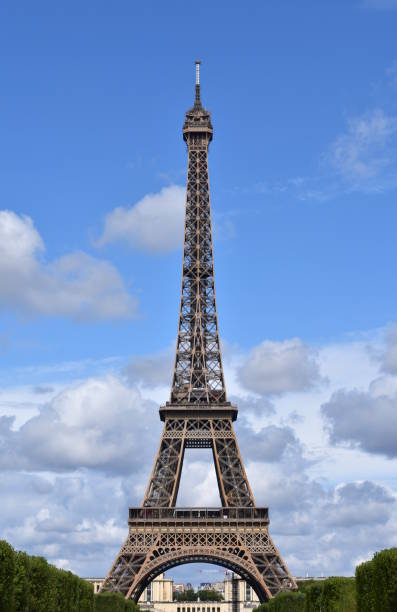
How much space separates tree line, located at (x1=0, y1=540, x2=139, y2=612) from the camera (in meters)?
43.1

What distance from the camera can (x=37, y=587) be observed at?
5053 cm

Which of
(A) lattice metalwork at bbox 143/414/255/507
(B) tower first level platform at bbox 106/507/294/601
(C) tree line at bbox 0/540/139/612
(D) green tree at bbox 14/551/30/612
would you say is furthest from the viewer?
(A) lattice metalwork at bbox 143/414/255/507

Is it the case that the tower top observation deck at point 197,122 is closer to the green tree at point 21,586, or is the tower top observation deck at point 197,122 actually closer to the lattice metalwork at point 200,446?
the lattice metalwork at point 200,446

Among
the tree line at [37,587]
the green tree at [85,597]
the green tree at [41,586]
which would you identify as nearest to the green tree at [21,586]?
the tree line at [37,587]

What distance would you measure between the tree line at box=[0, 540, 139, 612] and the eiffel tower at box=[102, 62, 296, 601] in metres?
16.9

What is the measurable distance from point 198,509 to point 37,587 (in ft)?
123

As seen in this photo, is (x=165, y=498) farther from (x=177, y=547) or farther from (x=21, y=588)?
(x=21, y=588)

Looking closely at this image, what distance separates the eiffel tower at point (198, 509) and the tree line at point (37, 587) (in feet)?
55.6

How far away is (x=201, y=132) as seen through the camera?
103250 mm

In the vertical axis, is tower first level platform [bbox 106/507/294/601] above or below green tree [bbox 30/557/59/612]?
above

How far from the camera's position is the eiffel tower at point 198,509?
8288cm

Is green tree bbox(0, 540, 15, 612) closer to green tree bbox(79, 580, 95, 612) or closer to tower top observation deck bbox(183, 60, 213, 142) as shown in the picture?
green tree bbox(79, 580, 95, 612)

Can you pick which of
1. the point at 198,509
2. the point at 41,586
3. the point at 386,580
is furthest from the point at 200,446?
the point at 386,580

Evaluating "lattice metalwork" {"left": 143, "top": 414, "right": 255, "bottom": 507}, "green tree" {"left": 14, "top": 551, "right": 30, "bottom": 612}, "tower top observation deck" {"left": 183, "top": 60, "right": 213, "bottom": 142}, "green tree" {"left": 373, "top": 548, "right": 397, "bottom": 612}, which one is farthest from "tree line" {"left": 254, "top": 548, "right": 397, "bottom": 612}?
"tower top observation deck" {"left": 183, "top": 60, "right": 213, "bottom": 142}
